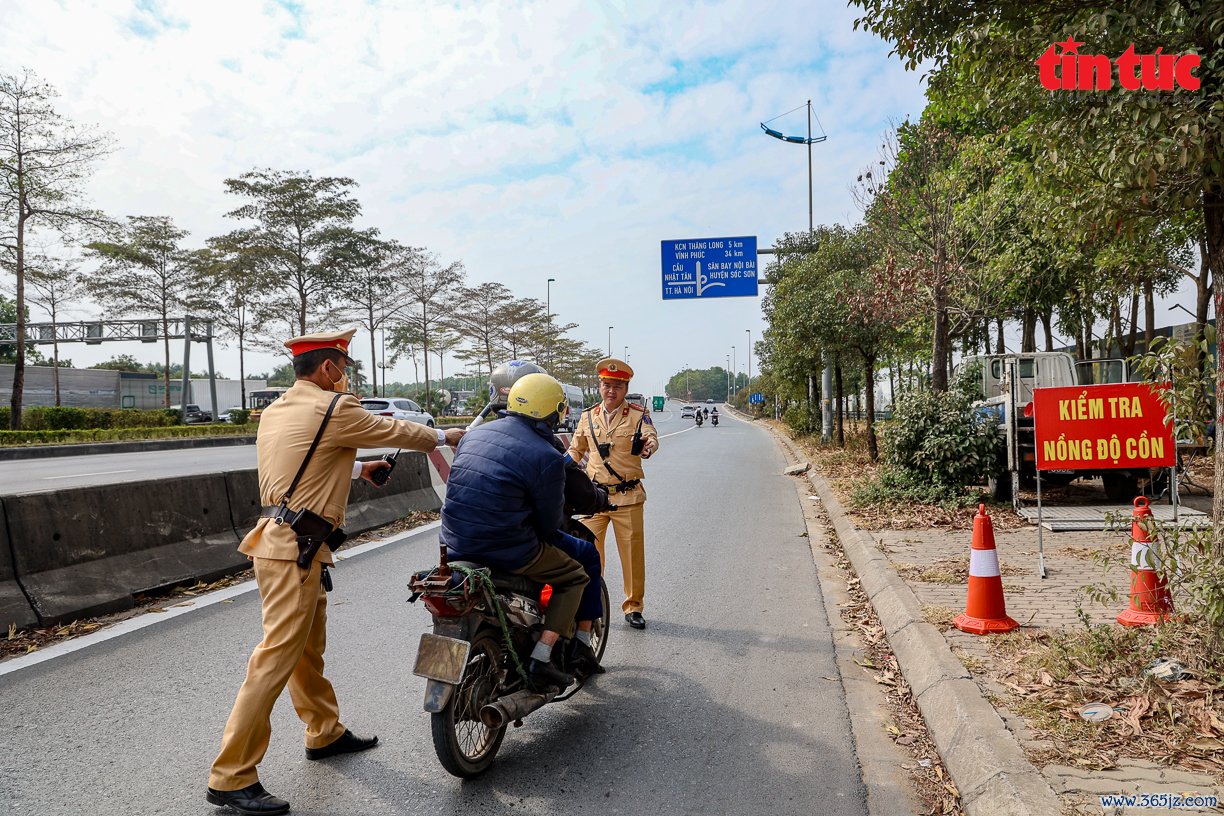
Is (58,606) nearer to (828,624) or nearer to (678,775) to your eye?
(678,775)

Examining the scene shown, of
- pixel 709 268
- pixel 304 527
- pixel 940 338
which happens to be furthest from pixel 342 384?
pixel 709 268

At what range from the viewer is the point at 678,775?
346 centimetres

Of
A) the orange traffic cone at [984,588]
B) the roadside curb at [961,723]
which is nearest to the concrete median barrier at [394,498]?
the roadside curb at [961,723]

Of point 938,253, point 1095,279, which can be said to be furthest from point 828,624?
point 1095,279

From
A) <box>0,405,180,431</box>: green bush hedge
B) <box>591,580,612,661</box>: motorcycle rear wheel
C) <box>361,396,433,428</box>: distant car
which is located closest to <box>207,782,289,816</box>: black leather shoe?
<box>591,580,612,661</box>: motorcycle rear wheel

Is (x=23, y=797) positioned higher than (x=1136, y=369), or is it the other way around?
(x=1136, y=369)

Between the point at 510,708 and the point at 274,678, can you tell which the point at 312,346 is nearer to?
the point at 274,678

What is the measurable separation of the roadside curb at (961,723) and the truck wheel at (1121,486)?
18.6 ft

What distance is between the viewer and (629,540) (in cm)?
559

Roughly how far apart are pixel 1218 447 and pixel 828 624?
2749mm

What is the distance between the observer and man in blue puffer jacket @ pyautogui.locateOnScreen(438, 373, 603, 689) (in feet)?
11.6

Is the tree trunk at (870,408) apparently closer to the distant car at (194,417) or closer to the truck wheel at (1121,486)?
the truck wheel at (1121,486)

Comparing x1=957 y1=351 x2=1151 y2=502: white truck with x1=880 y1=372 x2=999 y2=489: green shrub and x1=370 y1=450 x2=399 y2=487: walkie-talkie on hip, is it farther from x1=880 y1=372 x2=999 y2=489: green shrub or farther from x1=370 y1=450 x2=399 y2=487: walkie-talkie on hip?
x1=370 y1=450 x2=399 y2=487: walkie-talkie on hip

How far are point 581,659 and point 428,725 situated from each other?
0.80 metres
